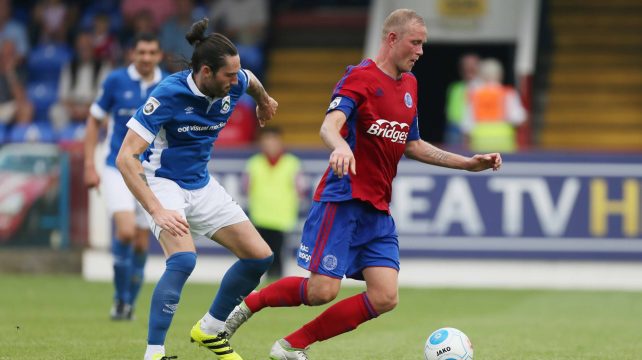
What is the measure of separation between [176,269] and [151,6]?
14107mm

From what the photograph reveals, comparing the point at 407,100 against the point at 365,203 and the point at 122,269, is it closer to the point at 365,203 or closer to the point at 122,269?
the point at 365,203

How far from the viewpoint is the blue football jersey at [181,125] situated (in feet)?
25.9

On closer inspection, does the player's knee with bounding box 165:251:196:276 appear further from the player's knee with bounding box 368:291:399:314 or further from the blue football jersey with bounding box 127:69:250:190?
the player's knee with bounding box 368:291:399:314

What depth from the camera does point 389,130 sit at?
789cm

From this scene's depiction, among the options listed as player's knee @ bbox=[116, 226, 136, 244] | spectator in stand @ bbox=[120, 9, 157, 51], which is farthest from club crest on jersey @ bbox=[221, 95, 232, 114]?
spectator in stand @ bbox=[120, 9, 157, 51]

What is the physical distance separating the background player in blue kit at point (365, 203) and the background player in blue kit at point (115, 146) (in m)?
3.42

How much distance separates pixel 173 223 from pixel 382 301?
1.33 meters

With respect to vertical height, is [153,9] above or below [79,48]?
above

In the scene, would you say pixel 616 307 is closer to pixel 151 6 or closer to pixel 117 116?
pixel 117 116

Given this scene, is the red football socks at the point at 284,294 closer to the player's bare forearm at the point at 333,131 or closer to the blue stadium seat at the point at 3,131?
the player's bare forearm at the point at 333,131

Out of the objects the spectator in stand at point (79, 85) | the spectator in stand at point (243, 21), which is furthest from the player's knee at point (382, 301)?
the spectator in stand at point (243, 21)

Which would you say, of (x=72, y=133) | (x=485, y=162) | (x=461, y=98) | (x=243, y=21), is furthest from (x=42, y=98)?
(x=485, y=162)

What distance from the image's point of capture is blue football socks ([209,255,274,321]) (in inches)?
329

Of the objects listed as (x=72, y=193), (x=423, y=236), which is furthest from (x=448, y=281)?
(x=72, y=193)
